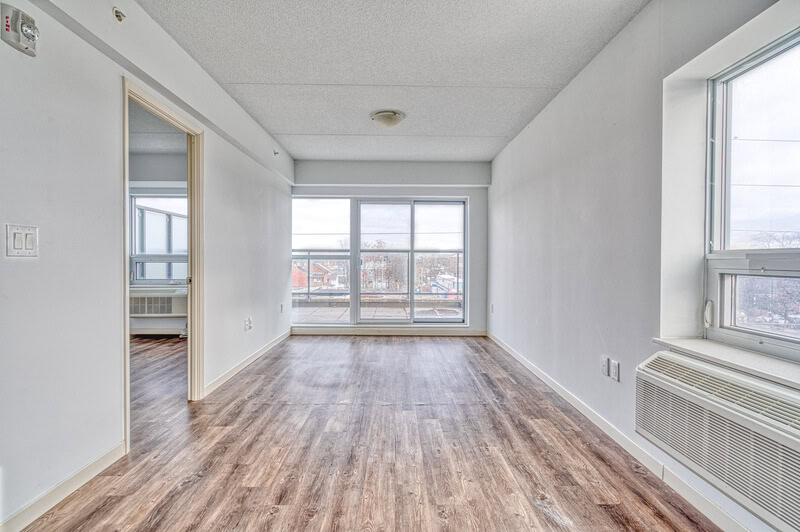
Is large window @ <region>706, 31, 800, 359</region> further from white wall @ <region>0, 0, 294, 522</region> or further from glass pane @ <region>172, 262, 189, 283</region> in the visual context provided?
glass pane @ <region>172, 262, 189, 283</region>

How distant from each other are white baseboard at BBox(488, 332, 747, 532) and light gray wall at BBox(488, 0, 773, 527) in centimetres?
4

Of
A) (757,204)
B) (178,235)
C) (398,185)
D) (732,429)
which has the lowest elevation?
(732,429)

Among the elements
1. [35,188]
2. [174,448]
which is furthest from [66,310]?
[174,448]

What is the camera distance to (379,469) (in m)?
2.00

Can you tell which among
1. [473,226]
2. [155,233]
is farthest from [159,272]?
[473,226]

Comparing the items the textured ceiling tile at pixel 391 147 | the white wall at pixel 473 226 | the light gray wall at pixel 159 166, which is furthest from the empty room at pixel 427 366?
the white wall at pixel 473 226

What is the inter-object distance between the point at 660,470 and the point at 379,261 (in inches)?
177

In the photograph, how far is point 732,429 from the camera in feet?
4.62

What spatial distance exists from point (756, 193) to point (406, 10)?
2.04m

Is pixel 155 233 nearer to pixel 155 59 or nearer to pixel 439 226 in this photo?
pixel 155 59

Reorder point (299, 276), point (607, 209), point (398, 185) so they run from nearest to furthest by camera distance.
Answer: point (607, 209) → point (398, 185) → point (299, 276)

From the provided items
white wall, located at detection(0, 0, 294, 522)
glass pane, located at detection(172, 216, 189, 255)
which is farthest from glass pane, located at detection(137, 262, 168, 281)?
white wall, located at detection(0, 0, 294, 522)

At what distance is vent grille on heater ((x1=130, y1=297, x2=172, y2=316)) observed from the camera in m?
5.42

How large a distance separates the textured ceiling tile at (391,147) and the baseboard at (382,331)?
8.46 ft
